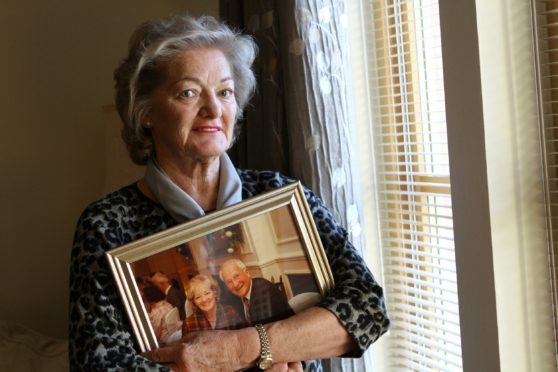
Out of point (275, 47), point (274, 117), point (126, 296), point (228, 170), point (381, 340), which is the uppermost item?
point (275, 47)

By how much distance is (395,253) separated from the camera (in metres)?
2.18

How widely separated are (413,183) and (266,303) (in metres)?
0.79

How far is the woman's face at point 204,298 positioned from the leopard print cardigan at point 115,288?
143 millimetres

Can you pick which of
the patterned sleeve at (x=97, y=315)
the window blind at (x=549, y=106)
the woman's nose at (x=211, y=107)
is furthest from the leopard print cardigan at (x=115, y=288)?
the window blind at (x=549, y=106)

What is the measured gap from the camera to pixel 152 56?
150 centimetres

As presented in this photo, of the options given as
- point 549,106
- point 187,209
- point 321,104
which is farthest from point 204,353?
point 549,106

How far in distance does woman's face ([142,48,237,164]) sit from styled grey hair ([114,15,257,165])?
0.03 m

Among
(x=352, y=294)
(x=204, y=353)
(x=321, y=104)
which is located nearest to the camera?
(x=204, y=353)

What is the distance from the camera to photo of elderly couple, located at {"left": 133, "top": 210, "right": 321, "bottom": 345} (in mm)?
1364

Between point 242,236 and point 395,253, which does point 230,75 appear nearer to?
point 242,236

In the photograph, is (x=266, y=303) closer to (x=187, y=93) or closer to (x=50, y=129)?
(x=187, y=93)

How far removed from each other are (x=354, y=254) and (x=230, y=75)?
0.50m

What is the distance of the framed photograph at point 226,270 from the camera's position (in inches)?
53.3

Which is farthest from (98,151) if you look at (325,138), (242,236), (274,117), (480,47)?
(480,47)
